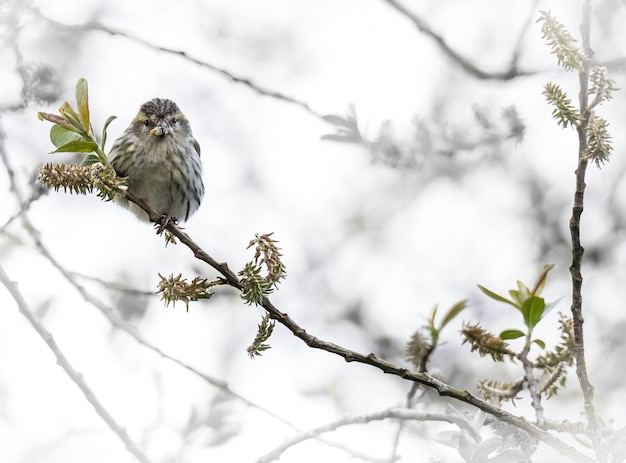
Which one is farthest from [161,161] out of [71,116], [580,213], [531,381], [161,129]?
[580,213]

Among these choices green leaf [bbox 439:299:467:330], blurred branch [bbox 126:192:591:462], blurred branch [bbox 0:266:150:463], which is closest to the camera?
blurred branch [bbox 126:192:591:462]

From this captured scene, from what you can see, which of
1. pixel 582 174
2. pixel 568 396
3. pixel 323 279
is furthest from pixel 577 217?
pixel 323 279

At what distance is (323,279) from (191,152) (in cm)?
262

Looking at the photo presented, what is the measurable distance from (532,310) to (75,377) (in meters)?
1.24

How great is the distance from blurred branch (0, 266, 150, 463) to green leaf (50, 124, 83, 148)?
34.0 inches

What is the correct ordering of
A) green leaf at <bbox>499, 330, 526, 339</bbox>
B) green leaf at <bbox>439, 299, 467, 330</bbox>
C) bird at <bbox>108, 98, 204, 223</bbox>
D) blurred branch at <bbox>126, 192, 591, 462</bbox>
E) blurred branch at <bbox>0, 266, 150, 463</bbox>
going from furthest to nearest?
bird at <bbox>108, 98, 204, 223</bbox>, blurred branch at <bbox>0, 266, 150, 463</bbox>, green leaf at <bbox>439, 299, 467, 330</bbox>, green leaf at <bbox>499, 330, 526, 339</bbox>, blurred branch at <bbox>126, 192, 591, 462</bbox>

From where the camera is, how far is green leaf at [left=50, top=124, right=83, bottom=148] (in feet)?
4.75

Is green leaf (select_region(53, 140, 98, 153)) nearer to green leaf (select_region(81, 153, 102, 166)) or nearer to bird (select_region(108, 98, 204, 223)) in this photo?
green leaf (select_region(81, 153, 102, 166))

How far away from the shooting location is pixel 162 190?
3.03 metres

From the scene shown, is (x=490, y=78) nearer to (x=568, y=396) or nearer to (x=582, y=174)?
(x=568, y=396)

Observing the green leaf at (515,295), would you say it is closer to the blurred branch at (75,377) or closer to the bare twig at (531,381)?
the bare twig at (531,381)

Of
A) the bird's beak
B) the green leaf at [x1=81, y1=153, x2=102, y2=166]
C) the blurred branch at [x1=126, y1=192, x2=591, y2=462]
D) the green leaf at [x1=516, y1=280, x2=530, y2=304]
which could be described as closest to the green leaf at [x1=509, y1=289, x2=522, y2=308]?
the green leaf at [x1=516, y1=280, x2=530, y2=304]

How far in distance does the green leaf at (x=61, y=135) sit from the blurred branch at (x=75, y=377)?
2.84 feet

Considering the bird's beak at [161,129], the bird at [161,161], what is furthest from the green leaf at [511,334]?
the bird's beak at [161,129]
